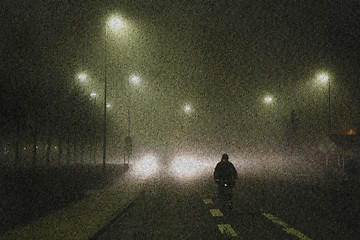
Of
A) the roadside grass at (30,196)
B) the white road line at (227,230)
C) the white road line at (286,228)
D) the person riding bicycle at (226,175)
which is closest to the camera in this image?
the white road line at (286,228)

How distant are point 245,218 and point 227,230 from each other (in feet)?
5.18

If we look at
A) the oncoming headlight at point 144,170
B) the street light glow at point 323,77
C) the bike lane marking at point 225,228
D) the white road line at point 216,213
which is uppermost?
the street light glow at point 323,77

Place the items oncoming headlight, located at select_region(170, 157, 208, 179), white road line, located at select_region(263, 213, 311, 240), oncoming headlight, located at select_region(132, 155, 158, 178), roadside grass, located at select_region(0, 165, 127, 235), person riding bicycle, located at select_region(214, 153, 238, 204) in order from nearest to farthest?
1. white road line, located at select_region(263, 213, 311, 240)
2. roadside grass, located at select_region(0, 165, 127, 235)
3. person riding bicycle, located at select_region(214, 153, 238, 204)
4. oncoming headlight, located at select_region(170, 157, 208, 179)
5. oncoming headlight, located at select_region(132, 155, 158, 178)

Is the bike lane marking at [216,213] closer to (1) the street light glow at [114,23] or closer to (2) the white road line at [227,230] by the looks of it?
(2) the white road line at [227,230]

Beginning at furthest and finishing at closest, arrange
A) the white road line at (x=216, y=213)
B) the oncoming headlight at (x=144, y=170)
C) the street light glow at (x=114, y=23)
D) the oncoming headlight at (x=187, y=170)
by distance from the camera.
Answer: the oncoming headlight at (x=144, y=170)
the oncoming headlight at (x=187, y=170)
the street light glow at (x=114, y=23)
the white road line at (x=216, y=213)

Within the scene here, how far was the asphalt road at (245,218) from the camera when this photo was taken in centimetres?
Answer: 693

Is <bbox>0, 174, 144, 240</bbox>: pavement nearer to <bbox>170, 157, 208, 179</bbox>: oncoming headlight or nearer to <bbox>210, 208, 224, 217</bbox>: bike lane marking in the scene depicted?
<bbox>210, 208, 224, 217</bbox>: bike lane marking

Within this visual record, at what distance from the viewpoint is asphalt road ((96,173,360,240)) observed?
6.93 metres

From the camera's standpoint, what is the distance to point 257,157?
5438 cm

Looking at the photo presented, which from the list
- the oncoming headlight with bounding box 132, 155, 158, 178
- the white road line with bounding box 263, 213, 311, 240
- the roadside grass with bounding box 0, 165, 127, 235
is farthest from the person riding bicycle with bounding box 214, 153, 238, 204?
the oncoming headlight with bounding box 132, 155, 158, 178

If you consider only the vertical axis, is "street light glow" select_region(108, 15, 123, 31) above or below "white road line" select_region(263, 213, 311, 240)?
above

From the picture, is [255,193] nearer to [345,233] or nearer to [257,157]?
[345,233]

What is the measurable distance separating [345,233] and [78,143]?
1032 inches

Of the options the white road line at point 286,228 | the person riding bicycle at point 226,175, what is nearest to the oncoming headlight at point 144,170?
the person riding bicycle at point 226,175
